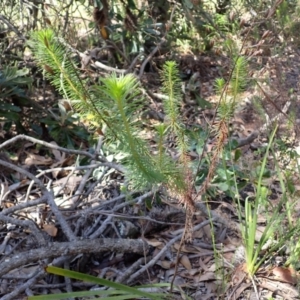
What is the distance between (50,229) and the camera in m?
1.99

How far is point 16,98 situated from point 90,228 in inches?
45.4

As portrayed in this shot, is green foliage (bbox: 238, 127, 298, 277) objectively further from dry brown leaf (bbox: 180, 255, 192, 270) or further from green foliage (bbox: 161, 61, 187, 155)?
green foliage (bbox: 161, 61, 187, 155)

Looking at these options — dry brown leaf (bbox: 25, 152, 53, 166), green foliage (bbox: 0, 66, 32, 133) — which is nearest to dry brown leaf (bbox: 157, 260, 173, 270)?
dry brown leaf (bbox: 25, 152, 53, 166)

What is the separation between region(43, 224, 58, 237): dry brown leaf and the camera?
197 centimetres

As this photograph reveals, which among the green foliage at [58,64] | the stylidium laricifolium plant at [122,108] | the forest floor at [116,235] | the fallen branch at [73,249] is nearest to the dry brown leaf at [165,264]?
the forest floor at [116,235]

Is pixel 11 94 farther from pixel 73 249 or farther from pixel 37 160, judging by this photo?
pixel 73 249

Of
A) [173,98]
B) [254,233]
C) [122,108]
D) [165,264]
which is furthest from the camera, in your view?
[165,264]

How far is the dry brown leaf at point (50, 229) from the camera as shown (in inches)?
77.6

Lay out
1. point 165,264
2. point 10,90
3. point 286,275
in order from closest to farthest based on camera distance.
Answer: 1. point 286,275
2. point 165,264
3. point 10,90

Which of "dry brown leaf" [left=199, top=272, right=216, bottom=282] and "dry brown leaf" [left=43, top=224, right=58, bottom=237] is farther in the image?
"dry brown leaf" [left=43, top=224, right=58, bottom=237]

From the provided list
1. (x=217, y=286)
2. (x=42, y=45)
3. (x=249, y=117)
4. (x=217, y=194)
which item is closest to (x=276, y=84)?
(x=249, y=117)

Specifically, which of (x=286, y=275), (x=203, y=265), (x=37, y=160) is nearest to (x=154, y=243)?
(x=203, y=265)

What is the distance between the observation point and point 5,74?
2.69 metres

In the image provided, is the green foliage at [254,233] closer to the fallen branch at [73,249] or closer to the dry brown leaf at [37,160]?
the fallen branch at [73,249]
